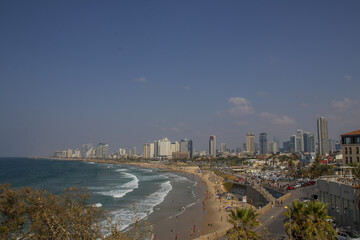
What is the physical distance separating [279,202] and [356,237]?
611 inches

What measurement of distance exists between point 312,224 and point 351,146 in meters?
25.3

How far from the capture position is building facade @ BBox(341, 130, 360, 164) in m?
33.2

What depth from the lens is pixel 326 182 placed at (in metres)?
22.6

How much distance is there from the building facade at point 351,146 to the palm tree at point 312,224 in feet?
77.7

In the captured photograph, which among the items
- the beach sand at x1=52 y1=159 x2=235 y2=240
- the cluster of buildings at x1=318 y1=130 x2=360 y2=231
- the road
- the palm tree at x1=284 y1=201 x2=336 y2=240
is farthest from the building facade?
the palm tree at x1=284 y1=201 x2=336 y2=240

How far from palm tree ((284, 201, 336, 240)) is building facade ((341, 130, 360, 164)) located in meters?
23.7

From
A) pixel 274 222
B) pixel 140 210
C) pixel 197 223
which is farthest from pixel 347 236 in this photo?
pixel 140 210

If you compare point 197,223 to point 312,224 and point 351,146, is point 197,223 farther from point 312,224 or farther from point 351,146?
point 312,224

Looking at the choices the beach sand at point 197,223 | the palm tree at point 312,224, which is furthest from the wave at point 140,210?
the palm tree at point 312,224

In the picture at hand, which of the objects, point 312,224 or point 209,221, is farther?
point 209,221

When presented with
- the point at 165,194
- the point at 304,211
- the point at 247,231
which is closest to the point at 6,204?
the point at 247,231

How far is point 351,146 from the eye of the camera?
1337 inches

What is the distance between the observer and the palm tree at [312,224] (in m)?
13.0

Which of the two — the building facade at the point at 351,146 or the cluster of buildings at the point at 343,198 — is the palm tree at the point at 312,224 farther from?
the building facade at the point at 351,146
